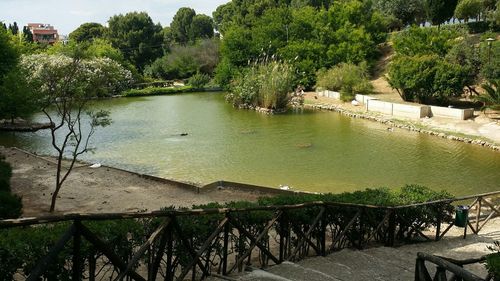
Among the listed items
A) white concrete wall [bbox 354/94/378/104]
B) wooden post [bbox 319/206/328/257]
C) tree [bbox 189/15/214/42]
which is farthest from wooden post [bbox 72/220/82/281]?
tree [bbox 189/15/214/42]

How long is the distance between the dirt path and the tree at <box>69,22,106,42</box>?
6003 cm

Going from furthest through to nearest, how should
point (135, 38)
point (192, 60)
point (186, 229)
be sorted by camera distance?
point (135, 38) < point (192, 60) < point (186, 229)

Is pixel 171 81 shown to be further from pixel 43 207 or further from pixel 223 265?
pixel 223 265

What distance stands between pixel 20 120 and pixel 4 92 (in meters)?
5.89

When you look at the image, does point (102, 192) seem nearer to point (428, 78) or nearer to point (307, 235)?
point (307, 235)

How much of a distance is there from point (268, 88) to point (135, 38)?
1437 inches

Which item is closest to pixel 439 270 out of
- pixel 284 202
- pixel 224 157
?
pixel 284 202

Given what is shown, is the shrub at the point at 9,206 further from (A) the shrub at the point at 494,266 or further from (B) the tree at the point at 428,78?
(B) the tree at the point at 428,78

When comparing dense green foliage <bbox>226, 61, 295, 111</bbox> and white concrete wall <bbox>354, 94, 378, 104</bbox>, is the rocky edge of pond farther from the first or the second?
dense green foliage <bbox>226, 61, 295, 111</bbox>

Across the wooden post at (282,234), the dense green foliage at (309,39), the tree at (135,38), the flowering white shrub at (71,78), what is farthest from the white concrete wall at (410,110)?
the tree at (135,38)

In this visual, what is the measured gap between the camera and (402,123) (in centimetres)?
2795

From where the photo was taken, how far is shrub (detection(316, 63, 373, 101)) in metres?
37.6

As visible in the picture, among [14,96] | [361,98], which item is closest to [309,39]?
[361,98]

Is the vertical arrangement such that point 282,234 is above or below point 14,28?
below
